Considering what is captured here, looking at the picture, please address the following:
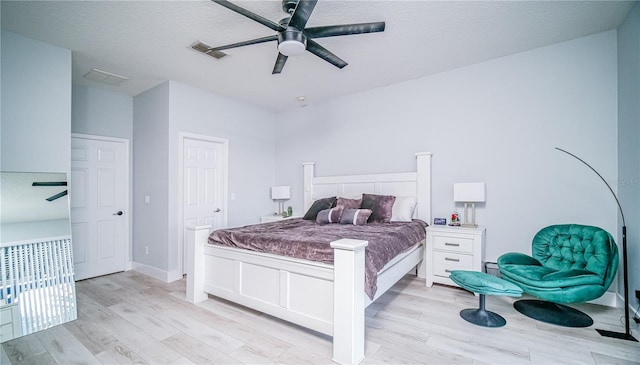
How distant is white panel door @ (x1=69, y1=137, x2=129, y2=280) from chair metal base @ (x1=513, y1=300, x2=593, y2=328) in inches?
215

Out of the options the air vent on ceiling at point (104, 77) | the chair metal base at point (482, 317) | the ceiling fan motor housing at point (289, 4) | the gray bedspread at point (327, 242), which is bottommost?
the chair metal base at point (482, 317)

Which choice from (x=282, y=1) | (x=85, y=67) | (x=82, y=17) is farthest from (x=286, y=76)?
(x=85, y=67)

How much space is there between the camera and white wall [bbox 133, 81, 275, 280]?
13.1 feet

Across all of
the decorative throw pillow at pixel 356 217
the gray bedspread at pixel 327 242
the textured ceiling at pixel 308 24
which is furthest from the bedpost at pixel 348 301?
the textured ceiling at pixel 308 24

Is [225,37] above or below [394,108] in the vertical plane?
above

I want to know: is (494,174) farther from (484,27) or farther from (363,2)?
(363,2)

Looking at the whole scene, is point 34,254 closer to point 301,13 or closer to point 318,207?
point 318,207

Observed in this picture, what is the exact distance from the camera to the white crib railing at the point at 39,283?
2.56 metres

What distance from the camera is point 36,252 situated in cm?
280

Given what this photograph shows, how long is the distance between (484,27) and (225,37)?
2.67m

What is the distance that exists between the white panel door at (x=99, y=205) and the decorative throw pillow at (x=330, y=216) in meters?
3.22

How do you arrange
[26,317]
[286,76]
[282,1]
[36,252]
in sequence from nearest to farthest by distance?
[282,1] → [26,317] → [36,252] → [286,76]

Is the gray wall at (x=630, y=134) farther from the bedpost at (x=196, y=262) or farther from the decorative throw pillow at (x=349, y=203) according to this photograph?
the bedpost at (x=196, y=262)

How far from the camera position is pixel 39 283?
2738 mm
